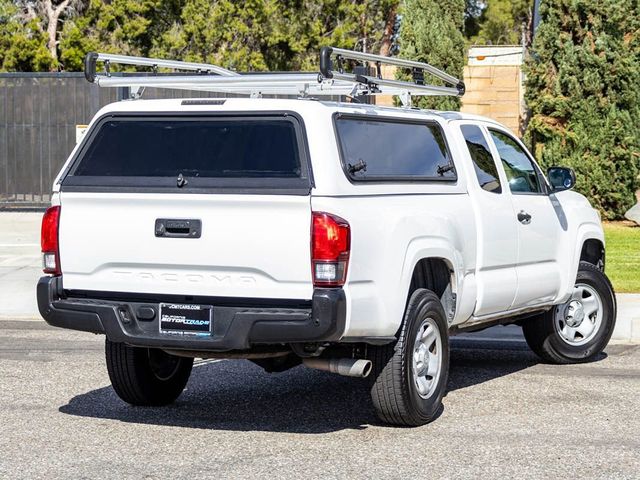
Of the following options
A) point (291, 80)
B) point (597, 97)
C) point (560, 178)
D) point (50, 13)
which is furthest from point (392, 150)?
point (50, 13)

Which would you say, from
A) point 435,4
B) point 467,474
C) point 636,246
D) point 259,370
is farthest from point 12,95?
point 467,474

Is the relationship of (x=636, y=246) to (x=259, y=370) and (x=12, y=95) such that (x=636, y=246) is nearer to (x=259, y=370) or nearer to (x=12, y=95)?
(x=259, y=370)

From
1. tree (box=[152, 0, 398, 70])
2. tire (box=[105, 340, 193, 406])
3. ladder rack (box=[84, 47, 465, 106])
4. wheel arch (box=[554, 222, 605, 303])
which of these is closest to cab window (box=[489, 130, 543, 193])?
wheel arch (box=[554, 222, 605, 303])

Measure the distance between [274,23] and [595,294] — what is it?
2913 centimetres

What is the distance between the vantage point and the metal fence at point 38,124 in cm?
2258

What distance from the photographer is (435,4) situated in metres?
26.5

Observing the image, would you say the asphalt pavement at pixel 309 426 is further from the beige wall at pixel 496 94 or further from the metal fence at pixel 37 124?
the beige wall at pixel 496 94

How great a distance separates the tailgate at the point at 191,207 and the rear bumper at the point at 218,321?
0.31ft

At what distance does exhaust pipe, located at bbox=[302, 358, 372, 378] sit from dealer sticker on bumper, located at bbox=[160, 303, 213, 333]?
0.75 meters

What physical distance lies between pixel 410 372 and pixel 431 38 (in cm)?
1924

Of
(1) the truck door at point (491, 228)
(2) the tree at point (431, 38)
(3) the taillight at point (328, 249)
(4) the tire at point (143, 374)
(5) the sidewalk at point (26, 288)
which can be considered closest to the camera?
(3) the taillight at point (328, 249)

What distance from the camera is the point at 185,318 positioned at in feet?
23.5

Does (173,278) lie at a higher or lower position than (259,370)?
higher

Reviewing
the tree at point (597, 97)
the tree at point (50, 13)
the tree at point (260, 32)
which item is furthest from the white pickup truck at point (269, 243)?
the tree at point (50, 13)
